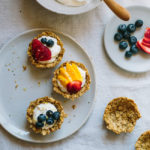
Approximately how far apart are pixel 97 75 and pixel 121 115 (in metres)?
0.37

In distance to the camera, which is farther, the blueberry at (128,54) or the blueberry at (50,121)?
the blueberry at (128,54)

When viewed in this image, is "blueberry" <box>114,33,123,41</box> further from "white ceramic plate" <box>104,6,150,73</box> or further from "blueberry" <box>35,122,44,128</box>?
"blueberry" <box>35,122,44,128</box>

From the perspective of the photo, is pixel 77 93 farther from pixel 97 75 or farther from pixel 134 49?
pixel 134 49

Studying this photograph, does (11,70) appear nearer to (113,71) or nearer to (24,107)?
(24,107)

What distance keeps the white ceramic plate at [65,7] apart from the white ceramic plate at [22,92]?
202 mm

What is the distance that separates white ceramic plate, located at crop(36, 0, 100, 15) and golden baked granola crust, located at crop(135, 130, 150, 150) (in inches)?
41.4

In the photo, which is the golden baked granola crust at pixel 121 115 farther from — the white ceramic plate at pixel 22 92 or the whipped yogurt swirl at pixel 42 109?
the whipped yogurt swirl at pixel 42 109

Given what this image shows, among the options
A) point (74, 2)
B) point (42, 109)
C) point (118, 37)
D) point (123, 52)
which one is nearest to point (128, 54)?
point (123, 52)

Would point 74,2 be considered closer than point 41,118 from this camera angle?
No

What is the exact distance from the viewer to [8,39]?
2092mm

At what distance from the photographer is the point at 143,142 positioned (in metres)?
2.10

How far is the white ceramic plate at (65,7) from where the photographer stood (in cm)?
195

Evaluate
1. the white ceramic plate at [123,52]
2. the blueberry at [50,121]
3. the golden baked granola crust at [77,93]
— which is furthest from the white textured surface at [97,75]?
the blueberry at [50,121]

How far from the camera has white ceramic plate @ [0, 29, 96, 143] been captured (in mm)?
2035
